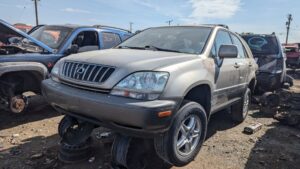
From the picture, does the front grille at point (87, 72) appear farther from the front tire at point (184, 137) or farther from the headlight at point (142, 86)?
the front tire at point (184, 137)

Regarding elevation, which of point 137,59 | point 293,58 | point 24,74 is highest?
point 137,59

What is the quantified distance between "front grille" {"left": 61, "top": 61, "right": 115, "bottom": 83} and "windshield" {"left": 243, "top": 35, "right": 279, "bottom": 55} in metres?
6.21

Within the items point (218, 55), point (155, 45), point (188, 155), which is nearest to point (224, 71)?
point (218, 55)

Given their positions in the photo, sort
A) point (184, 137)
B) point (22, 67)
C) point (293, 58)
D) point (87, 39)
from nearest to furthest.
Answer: point (184, 137), point (22, 67), point (87, 39), point (293, 58)

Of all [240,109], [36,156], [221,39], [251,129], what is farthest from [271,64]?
[36,156]

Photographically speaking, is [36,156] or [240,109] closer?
[36,156]

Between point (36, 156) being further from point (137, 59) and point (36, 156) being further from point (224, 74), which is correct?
point (224, 74)

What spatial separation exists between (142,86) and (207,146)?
201 centimetres

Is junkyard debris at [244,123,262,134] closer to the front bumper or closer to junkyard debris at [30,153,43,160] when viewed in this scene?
the front bumper

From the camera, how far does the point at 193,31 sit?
14.9 feet

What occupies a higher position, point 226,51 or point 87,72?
point 226,51

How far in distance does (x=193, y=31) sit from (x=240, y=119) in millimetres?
2307

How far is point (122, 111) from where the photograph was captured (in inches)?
→ 114

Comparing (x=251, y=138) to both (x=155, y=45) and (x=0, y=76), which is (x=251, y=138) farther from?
(x=0, y=76)
